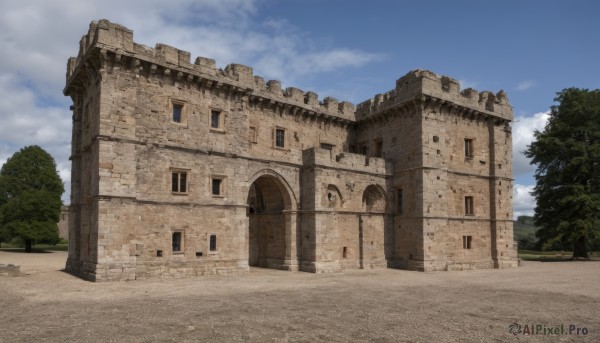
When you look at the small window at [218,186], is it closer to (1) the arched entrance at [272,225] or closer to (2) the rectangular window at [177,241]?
(2) the rectangular window at [177,241]

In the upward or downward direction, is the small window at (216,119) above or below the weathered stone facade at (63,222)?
above

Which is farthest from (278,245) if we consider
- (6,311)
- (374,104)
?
(6,311)

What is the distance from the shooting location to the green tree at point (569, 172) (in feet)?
107

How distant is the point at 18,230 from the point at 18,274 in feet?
69.2

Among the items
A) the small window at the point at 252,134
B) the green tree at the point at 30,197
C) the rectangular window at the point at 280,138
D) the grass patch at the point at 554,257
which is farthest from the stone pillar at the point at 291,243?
the green tree at the point at 30,197

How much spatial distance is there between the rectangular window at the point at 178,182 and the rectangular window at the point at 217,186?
1458 mm

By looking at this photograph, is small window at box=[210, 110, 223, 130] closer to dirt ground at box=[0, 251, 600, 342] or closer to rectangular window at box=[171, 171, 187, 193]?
rectangular window at box=[171, 171, 187, 193]

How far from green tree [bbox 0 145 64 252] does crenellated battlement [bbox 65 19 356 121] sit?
20.0m

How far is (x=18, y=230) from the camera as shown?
122 ft

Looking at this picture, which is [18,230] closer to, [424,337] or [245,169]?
[245,169]

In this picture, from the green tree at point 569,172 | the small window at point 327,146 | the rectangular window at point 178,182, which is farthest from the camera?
the green tree at point 569,172

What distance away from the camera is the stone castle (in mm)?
18453

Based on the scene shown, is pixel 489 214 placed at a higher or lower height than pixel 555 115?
lower

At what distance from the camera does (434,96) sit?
83.5 feet
